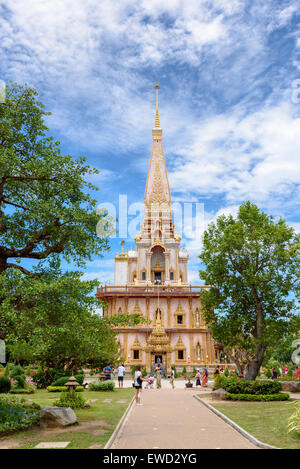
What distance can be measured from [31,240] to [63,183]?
2232 millimetres

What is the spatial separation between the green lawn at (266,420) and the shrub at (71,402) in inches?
243

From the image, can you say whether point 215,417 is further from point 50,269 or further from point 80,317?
point 50,269

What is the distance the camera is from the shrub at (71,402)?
16.6 metres

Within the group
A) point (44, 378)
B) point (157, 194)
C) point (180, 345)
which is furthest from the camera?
point (157, 194)

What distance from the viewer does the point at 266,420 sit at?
1338cm

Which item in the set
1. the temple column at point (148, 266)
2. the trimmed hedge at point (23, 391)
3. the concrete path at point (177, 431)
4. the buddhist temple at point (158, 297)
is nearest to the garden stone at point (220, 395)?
the concrete path at point (177, 431)

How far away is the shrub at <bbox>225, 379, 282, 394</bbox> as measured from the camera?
825 inches

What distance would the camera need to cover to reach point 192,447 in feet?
30.7

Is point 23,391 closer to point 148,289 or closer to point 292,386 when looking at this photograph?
point 292,386

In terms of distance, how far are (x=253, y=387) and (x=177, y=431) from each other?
36.1 feet

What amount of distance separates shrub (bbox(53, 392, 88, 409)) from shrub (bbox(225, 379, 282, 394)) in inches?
345

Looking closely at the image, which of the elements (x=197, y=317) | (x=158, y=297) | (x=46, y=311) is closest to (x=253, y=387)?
(x=46, y=311)

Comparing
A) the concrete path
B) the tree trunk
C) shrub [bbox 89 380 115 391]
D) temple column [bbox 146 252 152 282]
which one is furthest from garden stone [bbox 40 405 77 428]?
temple column [bbox 146 252 152 282]

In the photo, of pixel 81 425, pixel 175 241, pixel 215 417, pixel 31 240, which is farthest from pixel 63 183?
pixel 175 241
